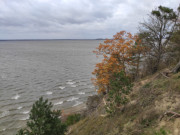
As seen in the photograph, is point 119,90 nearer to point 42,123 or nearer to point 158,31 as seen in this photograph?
point 42,123

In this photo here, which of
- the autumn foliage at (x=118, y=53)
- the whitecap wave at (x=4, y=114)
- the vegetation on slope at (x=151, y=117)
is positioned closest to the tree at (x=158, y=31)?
the autumn foliage at (x=118, y=53)

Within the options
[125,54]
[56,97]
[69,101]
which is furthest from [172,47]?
[56,97]

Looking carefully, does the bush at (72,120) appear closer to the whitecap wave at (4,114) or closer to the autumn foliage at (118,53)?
the autumn foliage at (118,53)

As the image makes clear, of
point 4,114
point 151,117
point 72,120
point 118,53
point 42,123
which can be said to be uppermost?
point 118,53

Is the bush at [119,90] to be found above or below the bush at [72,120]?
above

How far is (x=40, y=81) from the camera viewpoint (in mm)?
31797

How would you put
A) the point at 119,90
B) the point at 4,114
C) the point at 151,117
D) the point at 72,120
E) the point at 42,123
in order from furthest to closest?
the point at 4,114 → the point at 72,120 → the point at 119,90 → the point at 42,123 → the point at 151,117

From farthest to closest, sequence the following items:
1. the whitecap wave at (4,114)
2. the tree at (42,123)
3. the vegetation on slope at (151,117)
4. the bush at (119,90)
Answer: the whitecap wave at (4,114), the bush at (119,90), the tree at (42,123), the vegetation on slope at (151,117)

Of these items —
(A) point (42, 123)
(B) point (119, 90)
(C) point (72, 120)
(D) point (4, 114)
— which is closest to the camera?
(A) point (42, 123)

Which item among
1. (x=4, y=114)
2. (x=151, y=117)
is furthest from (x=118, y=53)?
(x=4, y=114)

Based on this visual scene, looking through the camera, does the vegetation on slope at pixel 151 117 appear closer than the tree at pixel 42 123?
Yes

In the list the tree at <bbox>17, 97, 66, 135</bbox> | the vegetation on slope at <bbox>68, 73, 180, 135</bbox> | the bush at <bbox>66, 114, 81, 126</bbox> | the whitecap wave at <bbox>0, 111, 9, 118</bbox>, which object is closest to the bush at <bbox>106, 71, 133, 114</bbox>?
the vegetation on slope at <bbox>68, 73, 180, 135</bbox>

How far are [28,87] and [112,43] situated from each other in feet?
63.1

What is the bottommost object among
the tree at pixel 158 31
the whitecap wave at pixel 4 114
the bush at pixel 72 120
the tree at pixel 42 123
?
the whitecap wave at pixel 4 114
